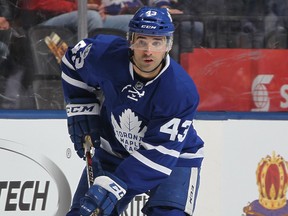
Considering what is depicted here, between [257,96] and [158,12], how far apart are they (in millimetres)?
1705

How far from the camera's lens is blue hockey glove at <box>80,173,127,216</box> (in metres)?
3.81

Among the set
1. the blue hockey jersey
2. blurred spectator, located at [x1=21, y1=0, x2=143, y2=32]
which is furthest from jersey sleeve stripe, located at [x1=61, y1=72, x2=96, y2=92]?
blurred spectator, located at [x1=21, y1=0, x2=143, y2=32]

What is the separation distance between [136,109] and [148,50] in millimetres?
278

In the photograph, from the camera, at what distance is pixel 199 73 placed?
5.55 m

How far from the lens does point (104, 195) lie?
3.82m

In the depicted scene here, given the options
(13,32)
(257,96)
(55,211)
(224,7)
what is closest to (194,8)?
(224,7)

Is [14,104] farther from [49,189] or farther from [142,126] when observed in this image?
[142,126]

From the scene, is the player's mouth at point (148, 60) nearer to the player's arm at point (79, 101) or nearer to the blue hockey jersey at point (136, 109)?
the blue hockey jersey at point (136, 109)

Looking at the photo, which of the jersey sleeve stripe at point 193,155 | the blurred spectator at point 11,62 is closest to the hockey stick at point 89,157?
the jersey sleeve stripe at point 193,155

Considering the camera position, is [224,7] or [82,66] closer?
[82,66]

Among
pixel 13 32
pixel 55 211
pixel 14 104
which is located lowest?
pixel 55 211

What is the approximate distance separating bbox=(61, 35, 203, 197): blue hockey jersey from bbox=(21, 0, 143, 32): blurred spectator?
39.2 inches

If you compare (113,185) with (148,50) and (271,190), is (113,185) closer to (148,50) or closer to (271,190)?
(148,50)

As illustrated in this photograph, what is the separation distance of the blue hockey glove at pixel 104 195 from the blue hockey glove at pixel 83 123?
0.43 metres
